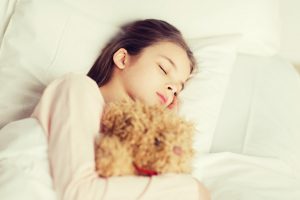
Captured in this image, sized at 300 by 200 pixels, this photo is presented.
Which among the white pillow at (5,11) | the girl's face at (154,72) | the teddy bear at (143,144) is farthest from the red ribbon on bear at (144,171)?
the white pillow at (5,11)

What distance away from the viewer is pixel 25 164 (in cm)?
87

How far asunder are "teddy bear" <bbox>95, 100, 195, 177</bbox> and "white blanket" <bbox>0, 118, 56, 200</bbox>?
0.11 m

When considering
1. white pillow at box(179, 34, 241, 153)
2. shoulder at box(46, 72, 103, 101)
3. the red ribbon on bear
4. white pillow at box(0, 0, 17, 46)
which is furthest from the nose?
white pillow at box(0, 0, 17, 46)

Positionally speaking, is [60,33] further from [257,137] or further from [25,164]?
[257,137]

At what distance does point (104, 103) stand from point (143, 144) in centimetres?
20

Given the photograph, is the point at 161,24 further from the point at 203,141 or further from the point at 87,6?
the point at 203,141

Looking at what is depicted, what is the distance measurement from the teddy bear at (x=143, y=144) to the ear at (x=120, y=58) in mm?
362

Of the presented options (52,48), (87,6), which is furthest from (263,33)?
(52,48)

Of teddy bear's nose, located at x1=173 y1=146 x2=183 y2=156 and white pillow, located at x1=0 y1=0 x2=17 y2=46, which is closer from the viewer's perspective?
teddy bear's nose, located at x1=173 y1=146 x2=183 y2=156

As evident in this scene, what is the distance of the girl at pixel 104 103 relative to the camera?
2.67ft

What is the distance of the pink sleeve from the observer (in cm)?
81

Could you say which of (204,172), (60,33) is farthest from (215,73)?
(60,33)

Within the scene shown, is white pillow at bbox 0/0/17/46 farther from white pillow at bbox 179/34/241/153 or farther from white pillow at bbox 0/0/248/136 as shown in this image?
white pillow at bbox 179/34/241/153

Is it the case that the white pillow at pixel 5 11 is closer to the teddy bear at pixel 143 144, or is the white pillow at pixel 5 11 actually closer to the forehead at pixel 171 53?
the forehead at pixel 171 53
